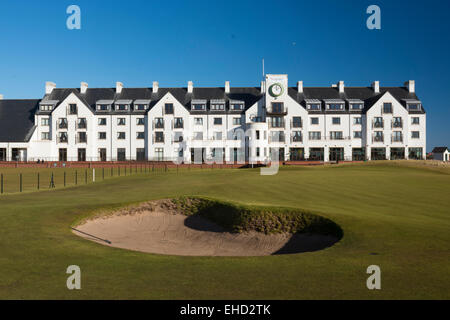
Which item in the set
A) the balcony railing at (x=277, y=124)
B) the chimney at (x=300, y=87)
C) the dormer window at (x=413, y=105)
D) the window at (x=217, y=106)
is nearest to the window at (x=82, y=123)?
the window at (x=217, y=106)

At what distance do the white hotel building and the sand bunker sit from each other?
185ft

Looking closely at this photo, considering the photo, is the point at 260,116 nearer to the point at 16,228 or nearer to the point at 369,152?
the point at 369,152

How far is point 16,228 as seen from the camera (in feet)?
41.2

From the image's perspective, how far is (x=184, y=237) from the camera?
15.2 m

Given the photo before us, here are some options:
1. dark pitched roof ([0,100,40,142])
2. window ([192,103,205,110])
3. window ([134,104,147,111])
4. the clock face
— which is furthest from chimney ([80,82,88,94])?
the clock face

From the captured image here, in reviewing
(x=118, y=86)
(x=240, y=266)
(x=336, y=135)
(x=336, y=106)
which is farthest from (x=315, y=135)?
(x=240, y=266)

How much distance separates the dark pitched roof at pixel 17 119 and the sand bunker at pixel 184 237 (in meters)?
70.6

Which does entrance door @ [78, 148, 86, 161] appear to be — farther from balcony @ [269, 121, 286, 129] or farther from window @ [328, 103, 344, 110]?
window @ [328, 103, 344, 110]

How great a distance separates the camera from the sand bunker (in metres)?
12.9

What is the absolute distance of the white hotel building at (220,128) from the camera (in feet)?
246

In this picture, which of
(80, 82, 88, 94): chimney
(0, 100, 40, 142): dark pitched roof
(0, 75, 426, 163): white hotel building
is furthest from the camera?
(80, 82, 88, 94): chimney

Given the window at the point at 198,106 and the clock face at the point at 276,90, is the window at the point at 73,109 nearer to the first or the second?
the window at the point at 198,106

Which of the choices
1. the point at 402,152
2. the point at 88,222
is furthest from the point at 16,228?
the point at 402,152
